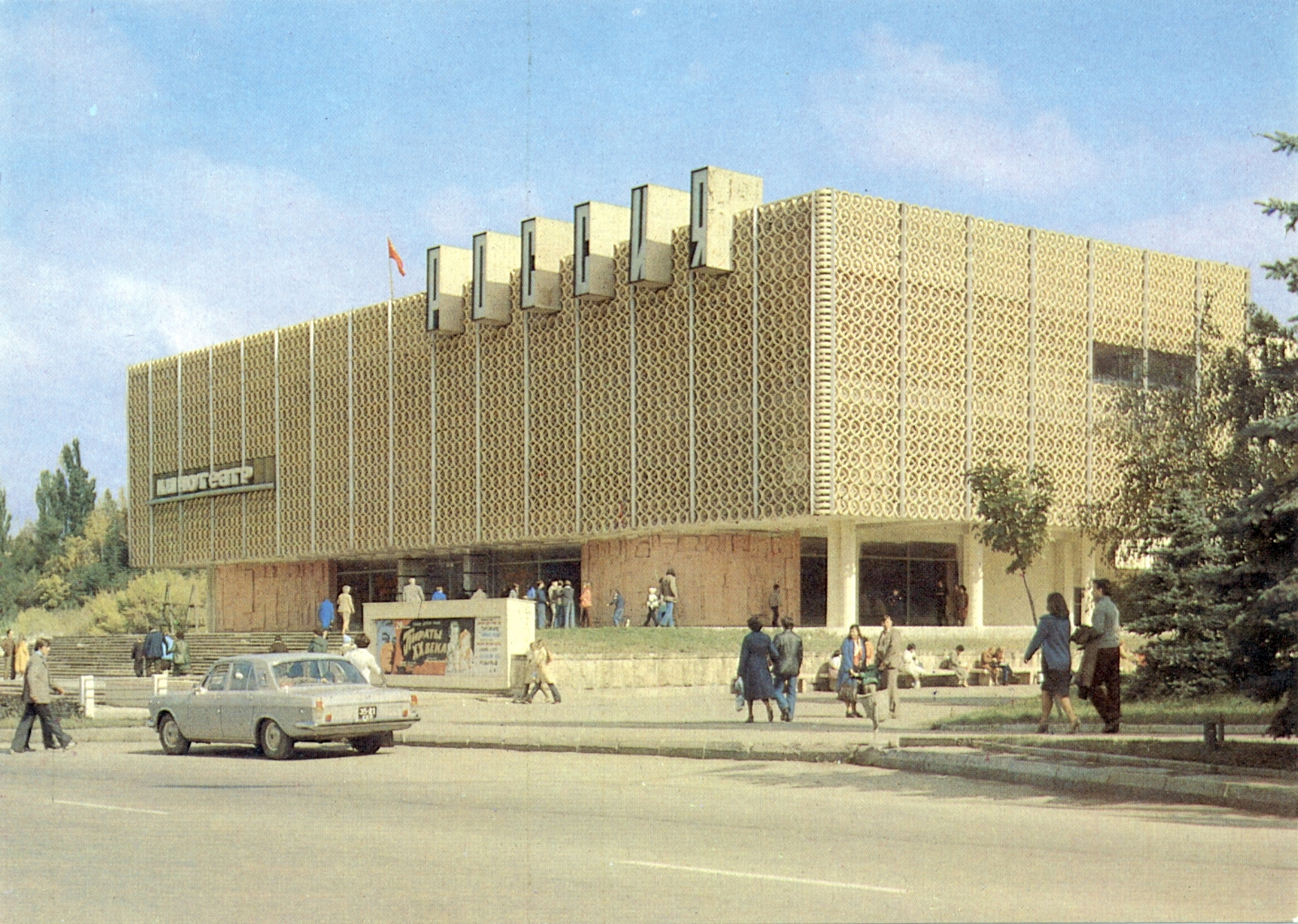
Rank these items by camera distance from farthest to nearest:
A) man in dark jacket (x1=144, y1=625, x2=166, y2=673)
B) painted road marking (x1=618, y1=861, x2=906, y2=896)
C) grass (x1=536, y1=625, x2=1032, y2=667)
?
man in dark jacket (x1=144, y1=625, x2=166, y2=673) < grass (x1=536, y1=625, x2=1032, y2=667) < painted road marking (x1=618, y1=861, x2=906, y2=896)

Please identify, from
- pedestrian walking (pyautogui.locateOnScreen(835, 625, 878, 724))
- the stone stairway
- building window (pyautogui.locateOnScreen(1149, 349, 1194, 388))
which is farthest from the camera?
building window (pyautogui.locateOnScreen(1149, 349, 1194, 388))

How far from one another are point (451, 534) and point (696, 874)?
4646cm

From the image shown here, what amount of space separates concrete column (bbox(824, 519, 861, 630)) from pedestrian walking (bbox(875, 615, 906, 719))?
2324 cm

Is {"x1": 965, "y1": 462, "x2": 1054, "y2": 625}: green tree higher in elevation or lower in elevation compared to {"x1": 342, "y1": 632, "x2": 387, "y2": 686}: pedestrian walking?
higher

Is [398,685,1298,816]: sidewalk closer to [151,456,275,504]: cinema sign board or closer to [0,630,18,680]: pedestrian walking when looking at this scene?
[0,630,18,680]: pedestrian walking

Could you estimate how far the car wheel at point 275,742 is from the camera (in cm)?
1894

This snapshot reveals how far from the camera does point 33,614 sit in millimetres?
86062

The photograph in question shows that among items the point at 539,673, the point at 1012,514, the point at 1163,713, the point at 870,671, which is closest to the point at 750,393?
the point at 1012,514

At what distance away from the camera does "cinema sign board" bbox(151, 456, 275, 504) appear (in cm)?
6381

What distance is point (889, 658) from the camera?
2134 cm

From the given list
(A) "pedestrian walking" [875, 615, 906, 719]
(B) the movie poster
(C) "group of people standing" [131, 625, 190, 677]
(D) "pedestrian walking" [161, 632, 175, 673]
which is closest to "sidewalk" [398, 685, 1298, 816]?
(A) "pedestrian walking" [875, 615, 906, 719]

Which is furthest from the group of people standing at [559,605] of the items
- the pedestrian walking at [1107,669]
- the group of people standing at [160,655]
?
the pedestrian walking at [1107,669]

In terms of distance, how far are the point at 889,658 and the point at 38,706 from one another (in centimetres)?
1144

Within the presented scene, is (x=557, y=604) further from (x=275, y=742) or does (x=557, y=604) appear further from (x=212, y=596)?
(x=212, y=596)
